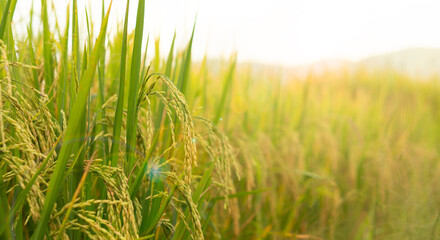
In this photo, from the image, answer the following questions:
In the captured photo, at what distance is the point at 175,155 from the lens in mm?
1756

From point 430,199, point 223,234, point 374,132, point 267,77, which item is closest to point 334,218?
point 430,199

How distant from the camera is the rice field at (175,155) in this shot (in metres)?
0.81

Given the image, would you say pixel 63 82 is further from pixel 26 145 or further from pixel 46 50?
pixel 26 145

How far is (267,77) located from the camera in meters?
4.87

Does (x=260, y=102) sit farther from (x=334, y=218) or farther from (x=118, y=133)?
(x=118, y=133)

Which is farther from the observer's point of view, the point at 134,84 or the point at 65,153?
the point at 134,84

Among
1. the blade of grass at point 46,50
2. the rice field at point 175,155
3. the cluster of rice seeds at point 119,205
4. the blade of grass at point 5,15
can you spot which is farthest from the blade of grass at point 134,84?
the blade of grass at point 46,50

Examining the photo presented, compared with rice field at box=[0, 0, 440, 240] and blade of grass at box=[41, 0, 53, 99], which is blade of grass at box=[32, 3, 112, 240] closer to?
rice field at box=[0, 0, 440, 240]

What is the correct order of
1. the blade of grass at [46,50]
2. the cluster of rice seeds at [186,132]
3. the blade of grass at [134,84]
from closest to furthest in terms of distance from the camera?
the cluster of rice seeds at [186,132] < the blade of grass at [134,84] < the blade of grass at [46,50]

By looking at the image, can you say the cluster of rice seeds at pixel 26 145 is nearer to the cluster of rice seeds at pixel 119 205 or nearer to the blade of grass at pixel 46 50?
the cluster of rice seeds at pixel 119 205

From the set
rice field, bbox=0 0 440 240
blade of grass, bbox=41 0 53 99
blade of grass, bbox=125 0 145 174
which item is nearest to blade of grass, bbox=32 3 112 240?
rice field, bbox=0 0 440 240

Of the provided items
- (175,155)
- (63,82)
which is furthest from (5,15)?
(175,155)

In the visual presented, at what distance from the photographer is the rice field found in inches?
32.0

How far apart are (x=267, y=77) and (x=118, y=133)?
404cm
